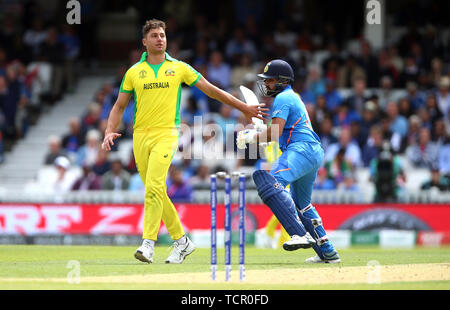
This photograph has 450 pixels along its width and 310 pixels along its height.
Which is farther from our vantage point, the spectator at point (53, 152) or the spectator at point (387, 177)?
the spectator at point (53, 152)

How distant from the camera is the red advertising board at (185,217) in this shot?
15922mm

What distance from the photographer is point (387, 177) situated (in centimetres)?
1595

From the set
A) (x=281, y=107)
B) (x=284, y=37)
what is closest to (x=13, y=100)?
(x=284, y=37)

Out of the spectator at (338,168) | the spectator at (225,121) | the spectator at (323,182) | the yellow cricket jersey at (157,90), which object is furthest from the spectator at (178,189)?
the yellow cricket jersey at (157,90)

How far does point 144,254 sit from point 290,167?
177 cm

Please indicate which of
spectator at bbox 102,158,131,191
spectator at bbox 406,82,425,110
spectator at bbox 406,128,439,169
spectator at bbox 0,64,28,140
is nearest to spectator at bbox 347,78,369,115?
spectator at bbox 406,82,425,110

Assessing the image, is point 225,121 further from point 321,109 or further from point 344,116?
point 344,116

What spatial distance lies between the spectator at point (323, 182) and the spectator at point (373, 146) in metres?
1.06

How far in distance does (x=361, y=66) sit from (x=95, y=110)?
5984mm

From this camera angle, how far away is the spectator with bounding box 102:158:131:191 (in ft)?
55.4

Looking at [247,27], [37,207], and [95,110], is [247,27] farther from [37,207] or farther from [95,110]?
[37,207]

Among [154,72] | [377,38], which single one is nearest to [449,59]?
[377,38]

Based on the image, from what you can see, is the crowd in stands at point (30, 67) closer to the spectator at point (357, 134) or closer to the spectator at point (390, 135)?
the spectator at point (357, 134)

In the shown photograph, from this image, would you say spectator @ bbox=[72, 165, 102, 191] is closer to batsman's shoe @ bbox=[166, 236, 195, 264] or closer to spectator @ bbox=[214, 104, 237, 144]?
spectator @ bbox=[214, 104, 237, 144]
